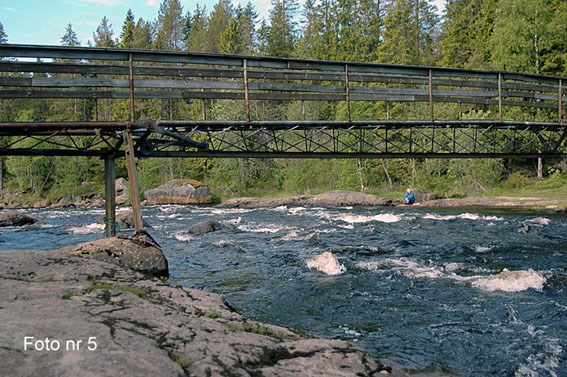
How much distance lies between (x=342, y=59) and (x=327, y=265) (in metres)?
64.7

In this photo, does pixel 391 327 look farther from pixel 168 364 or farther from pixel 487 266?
pixel 487 266

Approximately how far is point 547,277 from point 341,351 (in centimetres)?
1028

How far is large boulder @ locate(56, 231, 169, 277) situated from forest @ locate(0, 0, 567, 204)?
1553 inches

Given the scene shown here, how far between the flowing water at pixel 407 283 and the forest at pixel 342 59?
26086 millimetres

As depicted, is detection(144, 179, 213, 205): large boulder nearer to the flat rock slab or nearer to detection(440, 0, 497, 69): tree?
detection(440, 0, 497, 69): tree

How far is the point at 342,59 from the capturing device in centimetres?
7531

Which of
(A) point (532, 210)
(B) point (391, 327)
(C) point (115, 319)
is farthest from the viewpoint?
(A) point (532, 210)

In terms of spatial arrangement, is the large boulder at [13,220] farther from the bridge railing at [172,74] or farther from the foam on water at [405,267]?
the foam on water at [405,267]

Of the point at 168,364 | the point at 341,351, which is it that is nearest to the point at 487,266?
the point at 341,351

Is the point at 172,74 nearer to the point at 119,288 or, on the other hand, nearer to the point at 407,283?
the point at 119,288

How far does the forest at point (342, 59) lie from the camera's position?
4928cm

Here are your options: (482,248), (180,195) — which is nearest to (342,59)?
(180,195)

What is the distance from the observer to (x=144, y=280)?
30.1 ft

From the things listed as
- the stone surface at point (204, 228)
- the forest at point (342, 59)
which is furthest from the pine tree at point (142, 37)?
the stone surface at point (204, 228)
